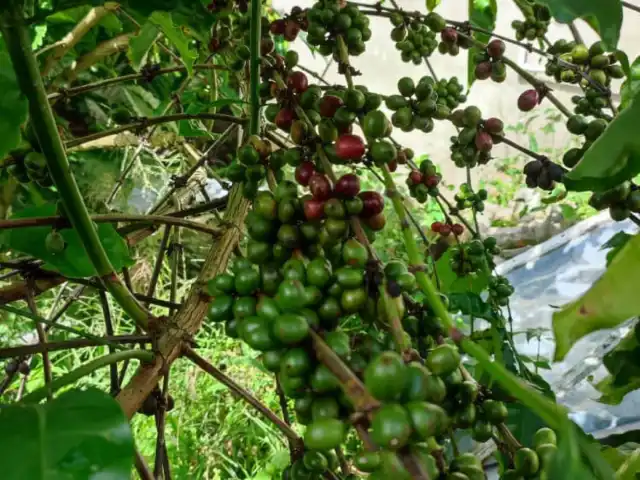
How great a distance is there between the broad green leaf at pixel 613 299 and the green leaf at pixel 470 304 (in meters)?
0.40

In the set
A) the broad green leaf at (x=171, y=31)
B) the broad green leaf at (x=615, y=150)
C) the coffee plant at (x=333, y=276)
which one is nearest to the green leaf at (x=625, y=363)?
the coffee plant at (x=333, y=276)

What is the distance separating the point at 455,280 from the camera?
0.75 metres

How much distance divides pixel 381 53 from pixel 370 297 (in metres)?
2.60

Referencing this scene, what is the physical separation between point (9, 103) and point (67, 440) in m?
0.18

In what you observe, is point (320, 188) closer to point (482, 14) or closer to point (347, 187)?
point (347, 187)

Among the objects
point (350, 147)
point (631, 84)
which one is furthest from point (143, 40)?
point (631, 84)

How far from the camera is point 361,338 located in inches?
14.4

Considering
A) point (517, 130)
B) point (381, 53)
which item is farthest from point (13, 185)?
point (517, 130)

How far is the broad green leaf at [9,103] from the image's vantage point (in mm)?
332

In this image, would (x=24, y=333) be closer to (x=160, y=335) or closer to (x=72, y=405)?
(x=160, y=335)

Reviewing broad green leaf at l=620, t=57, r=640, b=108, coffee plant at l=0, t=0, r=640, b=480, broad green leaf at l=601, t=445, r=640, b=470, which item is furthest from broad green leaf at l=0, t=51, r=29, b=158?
broad green leaf at l=601, t=445, r=640, b=470

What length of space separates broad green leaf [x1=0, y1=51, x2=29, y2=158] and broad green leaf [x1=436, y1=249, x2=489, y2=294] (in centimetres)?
48

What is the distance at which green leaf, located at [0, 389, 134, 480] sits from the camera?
29cm

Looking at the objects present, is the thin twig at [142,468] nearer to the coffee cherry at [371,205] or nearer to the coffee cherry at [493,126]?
the coffee cherry at [371,205]
